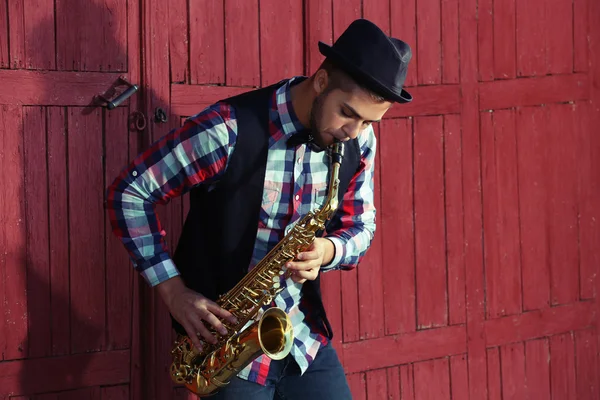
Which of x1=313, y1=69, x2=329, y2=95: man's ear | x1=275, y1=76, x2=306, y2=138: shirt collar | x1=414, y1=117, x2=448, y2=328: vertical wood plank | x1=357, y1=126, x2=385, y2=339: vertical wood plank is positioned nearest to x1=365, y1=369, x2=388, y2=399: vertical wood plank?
x1=357, y1=126, x2=385, y2=339: vertical wood plank

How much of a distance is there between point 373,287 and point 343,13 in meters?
1.28

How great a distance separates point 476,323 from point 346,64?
7.16 feet

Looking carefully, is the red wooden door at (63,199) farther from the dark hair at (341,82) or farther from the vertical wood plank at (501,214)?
the vertical wood plank at (501,214)

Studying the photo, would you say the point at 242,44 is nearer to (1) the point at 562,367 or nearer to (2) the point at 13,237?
(2) the point at 13,237

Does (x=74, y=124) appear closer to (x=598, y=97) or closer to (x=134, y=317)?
(x=134, y=317)

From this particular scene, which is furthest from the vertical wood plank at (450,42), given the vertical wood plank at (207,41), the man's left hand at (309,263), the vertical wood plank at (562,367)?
the man's left hand at (309,263)

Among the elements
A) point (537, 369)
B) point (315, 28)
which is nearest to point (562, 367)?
point (537, 369)

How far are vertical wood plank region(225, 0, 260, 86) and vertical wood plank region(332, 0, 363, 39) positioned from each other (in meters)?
0.41

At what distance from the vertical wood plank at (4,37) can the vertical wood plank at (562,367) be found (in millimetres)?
3117

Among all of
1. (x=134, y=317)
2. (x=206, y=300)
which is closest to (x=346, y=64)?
(x=206, y=300)

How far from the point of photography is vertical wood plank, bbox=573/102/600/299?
15.0 feet

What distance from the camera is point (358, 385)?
395 centimetres

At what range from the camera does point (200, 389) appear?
2.64 meters

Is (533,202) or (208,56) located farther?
(533,202)
